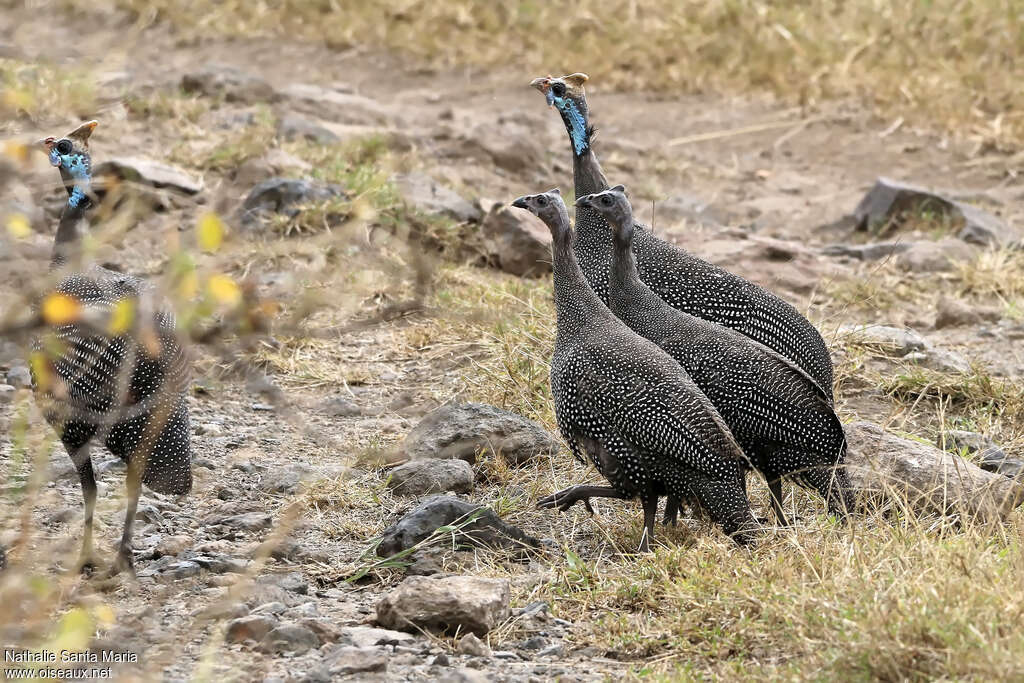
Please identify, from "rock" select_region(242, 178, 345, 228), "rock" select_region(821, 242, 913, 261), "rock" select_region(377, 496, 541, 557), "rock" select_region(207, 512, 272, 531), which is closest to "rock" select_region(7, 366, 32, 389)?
"rock" select_region(207, 512, 272, 531)

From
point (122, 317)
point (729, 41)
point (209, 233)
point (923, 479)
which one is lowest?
point (923, 479)

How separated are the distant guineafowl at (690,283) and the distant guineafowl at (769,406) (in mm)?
290

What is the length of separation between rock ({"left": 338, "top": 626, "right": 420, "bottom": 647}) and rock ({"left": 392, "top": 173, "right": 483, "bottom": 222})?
3858 mm

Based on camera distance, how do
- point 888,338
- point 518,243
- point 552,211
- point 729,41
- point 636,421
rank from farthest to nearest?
point 729,41 → point 518,243 → point 888,338 → point 552,211 → point 636,421

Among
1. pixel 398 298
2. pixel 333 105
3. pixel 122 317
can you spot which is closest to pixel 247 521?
pixel 398 298

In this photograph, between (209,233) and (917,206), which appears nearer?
(209,233)

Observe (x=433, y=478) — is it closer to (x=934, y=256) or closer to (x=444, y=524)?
(x=444, y=524)

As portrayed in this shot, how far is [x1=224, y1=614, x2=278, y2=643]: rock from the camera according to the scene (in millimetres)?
3453

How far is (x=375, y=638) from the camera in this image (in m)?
3.53

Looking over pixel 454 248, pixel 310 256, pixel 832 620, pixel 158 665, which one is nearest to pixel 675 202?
pixel 454 248

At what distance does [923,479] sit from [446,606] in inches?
65.7

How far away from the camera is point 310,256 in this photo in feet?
22.4

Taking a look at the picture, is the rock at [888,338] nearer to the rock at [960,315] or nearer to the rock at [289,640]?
the rock at [960,315]

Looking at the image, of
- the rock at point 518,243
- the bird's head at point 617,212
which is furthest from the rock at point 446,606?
the rock at point 518,243
